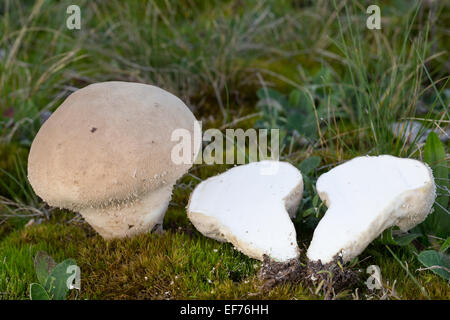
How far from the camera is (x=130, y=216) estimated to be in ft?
6.55

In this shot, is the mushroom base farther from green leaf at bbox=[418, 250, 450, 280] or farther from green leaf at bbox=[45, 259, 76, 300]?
green leaf at bbox=[418, 250, 450, 280]

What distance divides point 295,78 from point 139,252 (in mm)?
2109

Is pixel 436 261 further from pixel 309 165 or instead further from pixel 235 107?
pixel 235 107

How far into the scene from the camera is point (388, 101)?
104 inches

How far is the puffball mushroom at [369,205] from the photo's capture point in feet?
5.59

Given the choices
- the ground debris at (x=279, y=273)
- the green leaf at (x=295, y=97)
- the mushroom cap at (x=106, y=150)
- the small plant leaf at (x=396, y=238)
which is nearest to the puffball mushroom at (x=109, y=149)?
the mushroom cap at (x=106, y=150)

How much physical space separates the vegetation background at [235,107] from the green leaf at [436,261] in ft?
0.04

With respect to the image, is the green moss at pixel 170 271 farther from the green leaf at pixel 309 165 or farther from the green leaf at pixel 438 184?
the green leaf at pixel 309 165

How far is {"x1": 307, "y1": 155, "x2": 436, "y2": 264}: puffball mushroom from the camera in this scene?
1704 mm

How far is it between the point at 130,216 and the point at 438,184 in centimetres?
140

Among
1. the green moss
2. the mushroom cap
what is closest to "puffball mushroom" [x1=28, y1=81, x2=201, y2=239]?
the mushroom cap

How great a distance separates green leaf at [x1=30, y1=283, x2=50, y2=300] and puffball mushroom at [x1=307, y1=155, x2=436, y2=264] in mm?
999

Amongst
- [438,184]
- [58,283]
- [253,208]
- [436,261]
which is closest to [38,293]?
[58,283]
